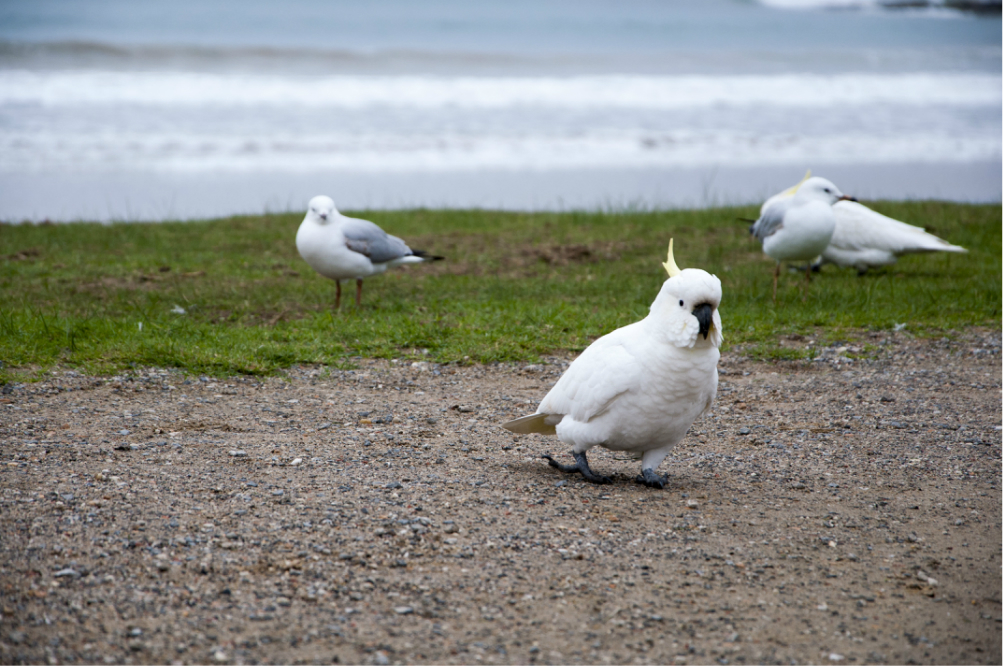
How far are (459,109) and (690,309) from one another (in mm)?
16311

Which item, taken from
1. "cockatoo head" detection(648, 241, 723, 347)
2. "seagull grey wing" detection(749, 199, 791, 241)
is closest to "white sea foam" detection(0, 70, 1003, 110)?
"seagull grey wing" detection(749, 199, 791, 241)

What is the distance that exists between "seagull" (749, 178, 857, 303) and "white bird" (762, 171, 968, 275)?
876 mm

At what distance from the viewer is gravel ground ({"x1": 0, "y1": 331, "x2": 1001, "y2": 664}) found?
2.65 meters

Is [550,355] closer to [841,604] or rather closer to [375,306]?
[375,306]

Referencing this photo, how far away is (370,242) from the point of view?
6.84 m

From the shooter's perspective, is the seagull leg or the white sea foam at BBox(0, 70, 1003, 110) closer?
the seagull leg

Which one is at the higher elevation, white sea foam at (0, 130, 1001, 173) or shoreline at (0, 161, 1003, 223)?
white sea foam at (0, 130, 1001, 173)

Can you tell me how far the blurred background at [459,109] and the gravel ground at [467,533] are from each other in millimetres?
6820

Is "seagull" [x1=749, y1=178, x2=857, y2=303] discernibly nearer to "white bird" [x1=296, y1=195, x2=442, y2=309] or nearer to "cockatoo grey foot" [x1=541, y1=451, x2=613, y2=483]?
"white bird" [x1=296, y1=195, x2=442, y2=309]

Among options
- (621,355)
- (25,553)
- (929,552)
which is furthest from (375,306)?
(929,552)

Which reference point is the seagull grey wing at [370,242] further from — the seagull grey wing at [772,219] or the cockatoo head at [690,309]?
the cockatoo head at [690,309]

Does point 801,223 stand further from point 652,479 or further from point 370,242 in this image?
point 652,479

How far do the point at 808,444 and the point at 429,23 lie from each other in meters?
28.5

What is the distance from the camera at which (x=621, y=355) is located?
145 inches
